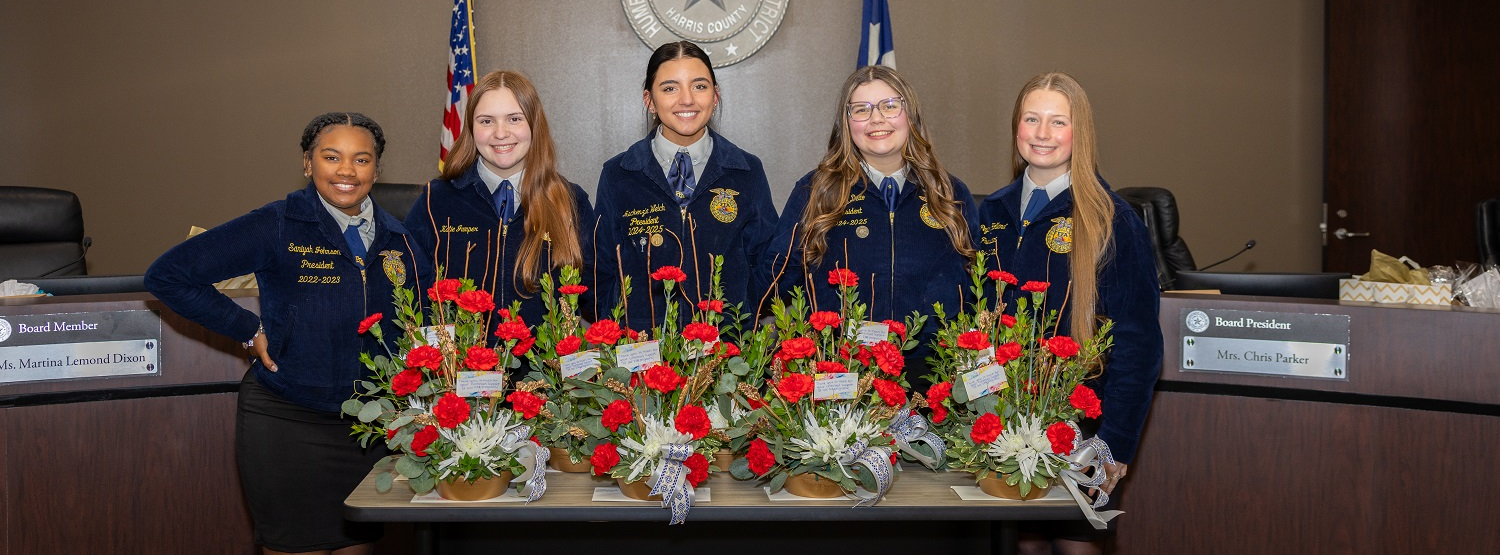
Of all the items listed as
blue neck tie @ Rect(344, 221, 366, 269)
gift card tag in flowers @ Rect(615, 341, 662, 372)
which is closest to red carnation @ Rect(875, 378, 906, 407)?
gift card tag in flowers @ Rect(615, 341, 662, 372)

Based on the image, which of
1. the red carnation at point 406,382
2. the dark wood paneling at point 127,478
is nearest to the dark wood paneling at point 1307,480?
the red carnation at point 406,382

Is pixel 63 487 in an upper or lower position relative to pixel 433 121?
lower

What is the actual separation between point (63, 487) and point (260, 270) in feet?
2.45

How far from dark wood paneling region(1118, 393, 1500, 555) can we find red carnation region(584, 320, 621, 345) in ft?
4.82

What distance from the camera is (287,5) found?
15.7ft

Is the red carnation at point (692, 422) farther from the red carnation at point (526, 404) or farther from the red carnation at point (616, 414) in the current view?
the red carnation at point (526, 404)

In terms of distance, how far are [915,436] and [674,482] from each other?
0.45m

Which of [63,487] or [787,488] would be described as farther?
[63,487]

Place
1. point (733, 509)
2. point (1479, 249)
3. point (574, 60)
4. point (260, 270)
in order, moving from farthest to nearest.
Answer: point (574, 60) < point (1479, 249) < point (260, 270) < point (733, 509)

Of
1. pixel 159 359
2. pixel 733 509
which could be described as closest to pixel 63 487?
pixel 159 359

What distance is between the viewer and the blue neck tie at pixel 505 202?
2.25 metres

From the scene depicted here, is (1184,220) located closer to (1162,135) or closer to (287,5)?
(1162,135)

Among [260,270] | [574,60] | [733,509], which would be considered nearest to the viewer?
[733,509]

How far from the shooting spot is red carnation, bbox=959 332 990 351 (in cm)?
156
